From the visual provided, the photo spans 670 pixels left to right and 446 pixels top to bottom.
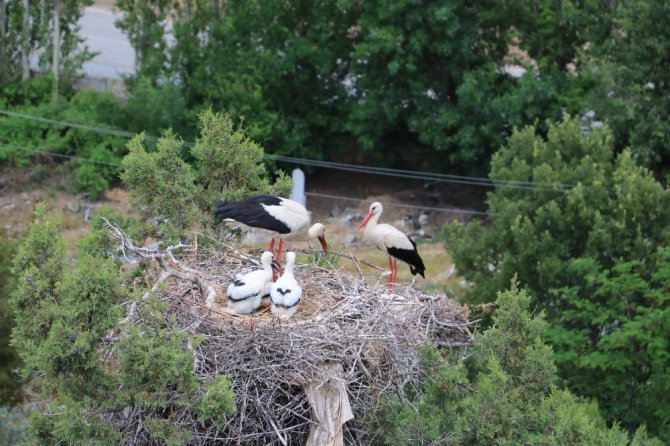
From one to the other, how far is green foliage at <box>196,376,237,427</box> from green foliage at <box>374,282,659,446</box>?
6.04ft

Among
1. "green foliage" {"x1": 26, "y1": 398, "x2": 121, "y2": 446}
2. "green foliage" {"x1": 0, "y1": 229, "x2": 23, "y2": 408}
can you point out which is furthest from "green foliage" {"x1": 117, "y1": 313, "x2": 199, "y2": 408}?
"green foliage" {"x1": 0, "y1": 229, "x2": 23, "y2": 408}

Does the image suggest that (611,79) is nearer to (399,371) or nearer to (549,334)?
(549,334)

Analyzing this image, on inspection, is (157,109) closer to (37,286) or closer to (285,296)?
(285,296)

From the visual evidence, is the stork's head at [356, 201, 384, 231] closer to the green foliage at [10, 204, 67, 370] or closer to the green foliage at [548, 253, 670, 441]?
the green foliage at [10, 204, 67, 370]

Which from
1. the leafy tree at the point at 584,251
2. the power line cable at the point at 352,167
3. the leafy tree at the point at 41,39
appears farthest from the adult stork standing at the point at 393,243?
the leafy tree at the point at 41,39

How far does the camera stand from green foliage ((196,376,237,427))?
10172mm

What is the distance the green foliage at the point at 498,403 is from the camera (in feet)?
37.9

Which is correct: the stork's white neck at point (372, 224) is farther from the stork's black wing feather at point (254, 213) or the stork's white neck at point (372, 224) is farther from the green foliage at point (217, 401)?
the green foliage at point (217, 401)

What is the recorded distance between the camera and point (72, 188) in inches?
1101

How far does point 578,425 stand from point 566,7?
52.4 feet

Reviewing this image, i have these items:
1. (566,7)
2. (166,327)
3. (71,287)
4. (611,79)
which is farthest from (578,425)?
(566,7)

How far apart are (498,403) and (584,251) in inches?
394

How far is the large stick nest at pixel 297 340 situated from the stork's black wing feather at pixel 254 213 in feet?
1.71

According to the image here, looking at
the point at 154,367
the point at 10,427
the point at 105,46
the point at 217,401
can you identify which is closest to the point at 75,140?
the point at 105,46
